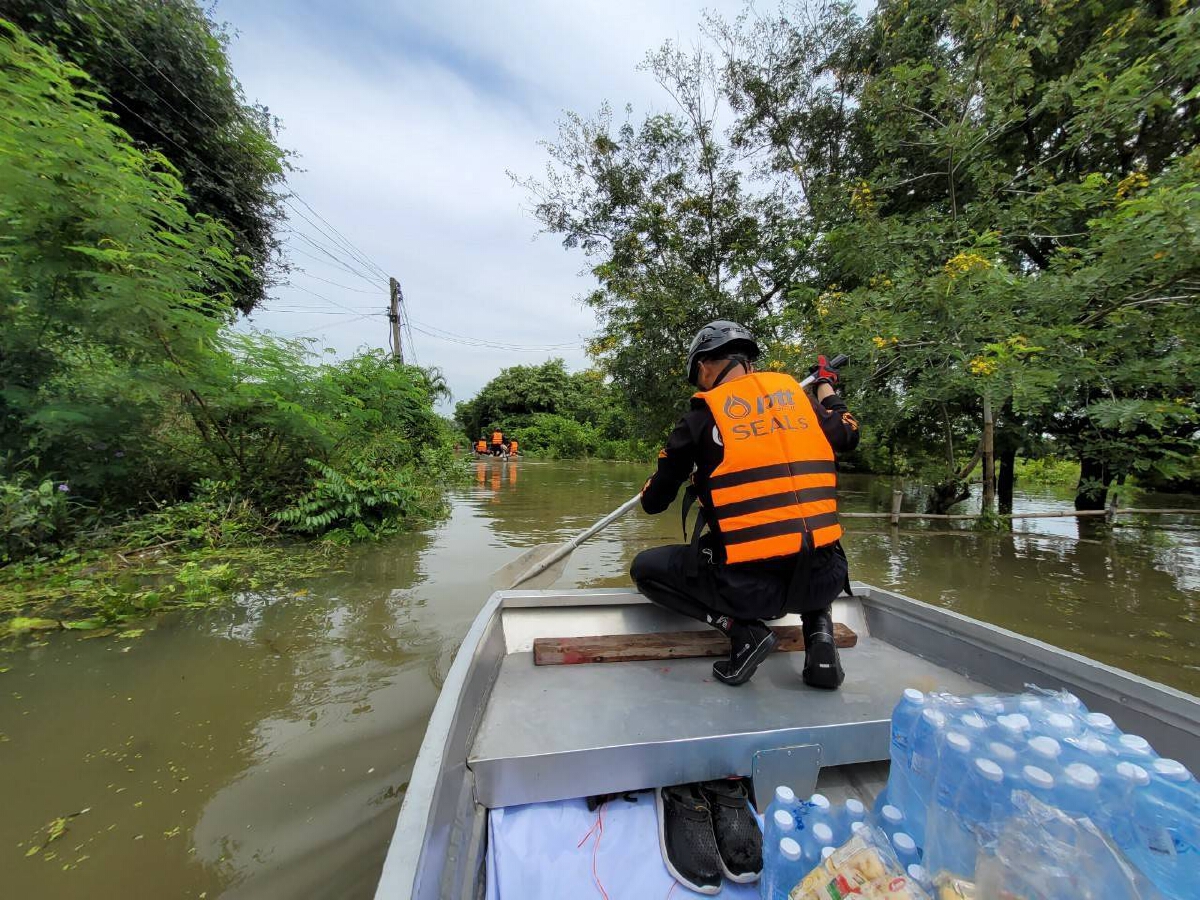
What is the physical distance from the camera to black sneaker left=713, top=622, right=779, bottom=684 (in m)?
2.01

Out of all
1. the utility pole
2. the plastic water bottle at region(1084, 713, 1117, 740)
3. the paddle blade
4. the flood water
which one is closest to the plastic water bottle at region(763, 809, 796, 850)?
the plastic water bottle at region(1084, 713, 1117, 740)

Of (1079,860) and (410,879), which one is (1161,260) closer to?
(1079,860)

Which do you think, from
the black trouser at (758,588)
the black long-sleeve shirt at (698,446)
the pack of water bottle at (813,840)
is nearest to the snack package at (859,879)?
the pack of water bottle at (813,840)

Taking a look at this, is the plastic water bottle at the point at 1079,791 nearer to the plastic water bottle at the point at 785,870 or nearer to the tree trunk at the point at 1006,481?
the plastic water bottle at the point at 785,870

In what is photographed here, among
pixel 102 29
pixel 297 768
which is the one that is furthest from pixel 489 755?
pixel 102 29

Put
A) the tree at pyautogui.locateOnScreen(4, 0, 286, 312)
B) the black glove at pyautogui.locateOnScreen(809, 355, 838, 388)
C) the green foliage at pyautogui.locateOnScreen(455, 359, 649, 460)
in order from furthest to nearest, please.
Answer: the green foliage at pyautogui.locateOnScreen(455, 359, 649, 460) < the tree at pyautogui.locateOnScreen(4, 0, 286, 312) < the black glove at pyautogui.locateOnScreen(809, 355, 838, 388)

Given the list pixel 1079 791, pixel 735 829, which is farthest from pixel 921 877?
pixel 735 829

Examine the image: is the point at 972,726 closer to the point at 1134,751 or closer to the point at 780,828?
the point at 1134,751

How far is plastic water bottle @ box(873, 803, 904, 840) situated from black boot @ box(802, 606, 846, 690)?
85cm

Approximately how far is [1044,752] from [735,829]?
2.88 ft

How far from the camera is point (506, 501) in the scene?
10594mm

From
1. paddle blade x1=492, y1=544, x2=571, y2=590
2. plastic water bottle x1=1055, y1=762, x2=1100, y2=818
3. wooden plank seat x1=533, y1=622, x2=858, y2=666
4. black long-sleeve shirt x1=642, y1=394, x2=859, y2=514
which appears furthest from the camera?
paddle blade x1=492, y1=544, x2=571, y2=590

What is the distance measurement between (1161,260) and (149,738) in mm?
8298

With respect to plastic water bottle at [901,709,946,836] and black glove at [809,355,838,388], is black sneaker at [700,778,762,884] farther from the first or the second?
black glove at [809,355,838,388]
